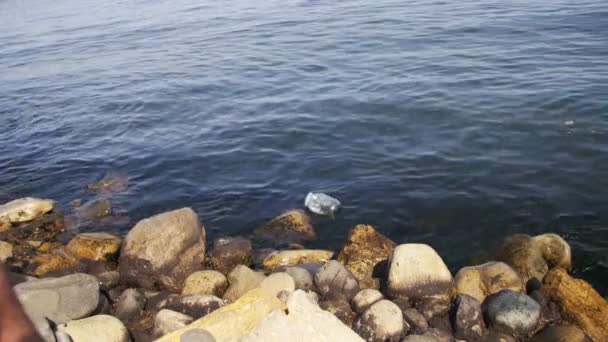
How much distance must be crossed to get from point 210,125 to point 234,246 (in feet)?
22.5

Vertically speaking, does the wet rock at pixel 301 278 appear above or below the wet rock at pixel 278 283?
below

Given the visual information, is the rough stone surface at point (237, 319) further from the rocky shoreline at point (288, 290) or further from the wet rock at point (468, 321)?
the wet rock at point (468, 321)

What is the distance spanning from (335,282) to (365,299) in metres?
0.57

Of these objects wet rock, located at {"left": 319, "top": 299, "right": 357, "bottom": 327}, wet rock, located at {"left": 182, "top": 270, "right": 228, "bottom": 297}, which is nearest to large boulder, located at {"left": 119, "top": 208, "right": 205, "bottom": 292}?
wet rock, located at {"left": 182, "top": 270, "right": 228, "bottom": 297}

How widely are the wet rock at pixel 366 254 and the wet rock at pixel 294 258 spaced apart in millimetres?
315

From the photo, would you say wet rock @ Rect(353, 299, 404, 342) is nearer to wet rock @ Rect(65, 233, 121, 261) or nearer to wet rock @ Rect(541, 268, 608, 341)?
wet rock @ Rect(541, 268, 608, 341)

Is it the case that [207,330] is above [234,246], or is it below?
above

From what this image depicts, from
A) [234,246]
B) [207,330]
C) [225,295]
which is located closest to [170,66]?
[234,246]

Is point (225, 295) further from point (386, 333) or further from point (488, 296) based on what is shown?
Result: point (488, 296)

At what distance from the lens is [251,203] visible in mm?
10375

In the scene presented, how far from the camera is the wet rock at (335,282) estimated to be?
6.98 meters

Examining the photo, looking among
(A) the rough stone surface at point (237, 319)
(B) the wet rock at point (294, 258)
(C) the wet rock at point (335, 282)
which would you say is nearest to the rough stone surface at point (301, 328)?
(A) the rough stone surface at point (237, 319)

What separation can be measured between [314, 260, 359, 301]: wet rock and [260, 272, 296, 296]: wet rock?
46cm

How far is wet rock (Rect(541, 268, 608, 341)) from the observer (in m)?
6.31
